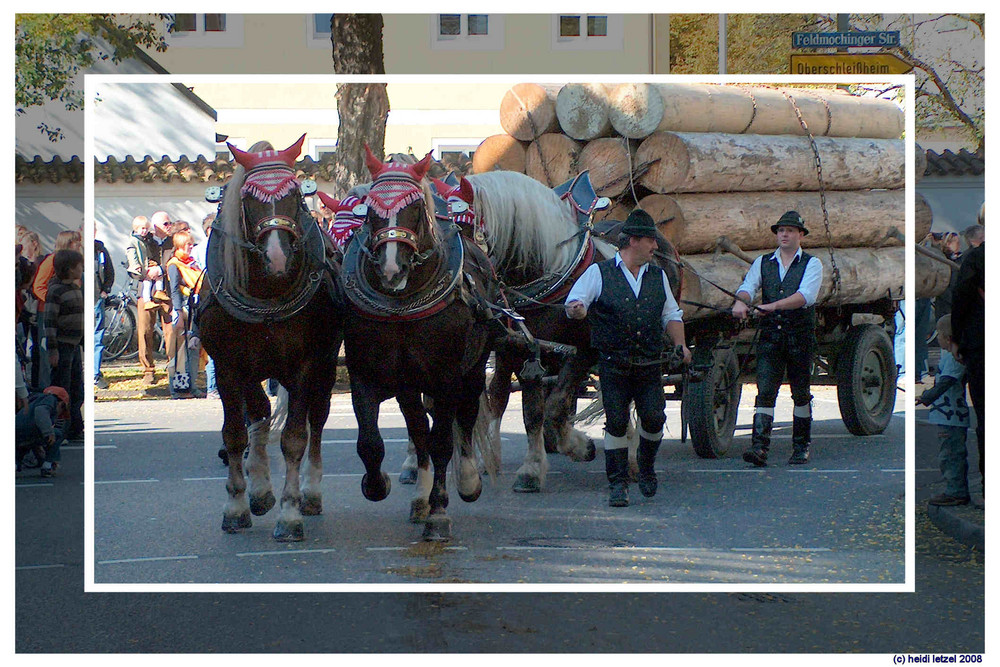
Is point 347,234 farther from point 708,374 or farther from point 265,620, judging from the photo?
point 708,374

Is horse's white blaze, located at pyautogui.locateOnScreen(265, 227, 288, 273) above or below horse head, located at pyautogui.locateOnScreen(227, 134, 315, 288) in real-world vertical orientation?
below

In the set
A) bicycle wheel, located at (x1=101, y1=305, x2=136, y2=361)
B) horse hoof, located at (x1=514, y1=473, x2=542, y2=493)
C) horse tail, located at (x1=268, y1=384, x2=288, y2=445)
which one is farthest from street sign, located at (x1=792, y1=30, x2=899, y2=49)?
bicycle wheel, located at (x1=101, y1=305, x2=136, y2=361)

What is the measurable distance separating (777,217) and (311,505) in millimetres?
3388

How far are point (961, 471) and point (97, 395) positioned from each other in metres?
5.51

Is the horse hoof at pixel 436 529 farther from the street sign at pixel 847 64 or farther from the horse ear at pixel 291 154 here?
the street sign at pixel 847 64

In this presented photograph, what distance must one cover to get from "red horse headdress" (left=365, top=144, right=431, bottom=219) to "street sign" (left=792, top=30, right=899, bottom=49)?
1692 mm

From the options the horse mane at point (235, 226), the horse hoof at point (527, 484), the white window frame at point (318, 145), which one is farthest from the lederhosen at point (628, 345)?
the horse mane at point (235, 226)

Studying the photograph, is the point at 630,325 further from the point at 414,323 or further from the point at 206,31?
the point at 206,31

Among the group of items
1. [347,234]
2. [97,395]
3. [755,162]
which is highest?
[755,162]

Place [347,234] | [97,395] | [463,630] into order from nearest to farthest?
[463,630] < [347,234] < [97,395]

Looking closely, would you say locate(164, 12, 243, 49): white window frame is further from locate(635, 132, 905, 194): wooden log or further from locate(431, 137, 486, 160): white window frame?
locate(635, 132, 905, 194): wooden log

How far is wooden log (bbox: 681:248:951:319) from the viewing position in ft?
25.4

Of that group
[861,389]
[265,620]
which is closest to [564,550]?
[265,620]

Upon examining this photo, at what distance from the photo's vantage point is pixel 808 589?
5496 mm
